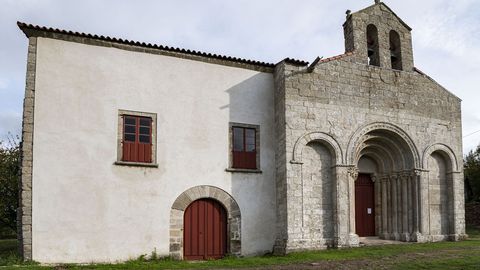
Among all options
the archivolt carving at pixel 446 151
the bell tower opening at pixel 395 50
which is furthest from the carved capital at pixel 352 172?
the bell tower opening at pixel 395 50

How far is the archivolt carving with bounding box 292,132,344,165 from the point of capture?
1507cm

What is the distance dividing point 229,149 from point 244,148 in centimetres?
56

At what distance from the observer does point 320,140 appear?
51.1 ft

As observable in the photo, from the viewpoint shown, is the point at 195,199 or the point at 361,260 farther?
the point at 195,199

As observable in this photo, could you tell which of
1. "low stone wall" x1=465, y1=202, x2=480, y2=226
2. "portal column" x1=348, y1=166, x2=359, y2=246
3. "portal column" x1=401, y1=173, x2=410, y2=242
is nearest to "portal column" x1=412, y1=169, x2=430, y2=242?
"portal column" x1=401, y1=173, x2=410, y2=242

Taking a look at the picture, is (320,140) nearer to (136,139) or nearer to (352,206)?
(352,206)

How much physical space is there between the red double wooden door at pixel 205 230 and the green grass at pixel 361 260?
2.34 ft

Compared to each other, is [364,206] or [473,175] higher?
[473,175]

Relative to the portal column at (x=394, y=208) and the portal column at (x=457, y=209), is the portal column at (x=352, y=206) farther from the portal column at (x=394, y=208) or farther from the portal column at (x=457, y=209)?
the portal column at (x=457, y=209)

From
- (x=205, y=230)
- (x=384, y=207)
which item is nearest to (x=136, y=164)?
(x=205, y=230)

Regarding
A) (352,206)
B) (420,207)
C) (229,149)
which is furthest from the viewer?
(420,207)

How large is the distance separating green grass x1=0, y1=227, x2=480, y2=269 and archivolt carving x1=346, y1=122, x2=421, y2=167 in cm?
316

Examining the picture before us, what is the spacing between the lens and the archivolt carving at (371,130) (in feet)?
52.1

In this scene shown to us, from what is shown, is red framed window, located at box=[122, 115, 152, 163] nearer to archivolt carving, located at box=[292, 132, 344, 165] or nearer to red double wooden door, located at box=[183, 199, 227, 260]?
red double wooden door, located at box=[183, 199, 227, 260]
